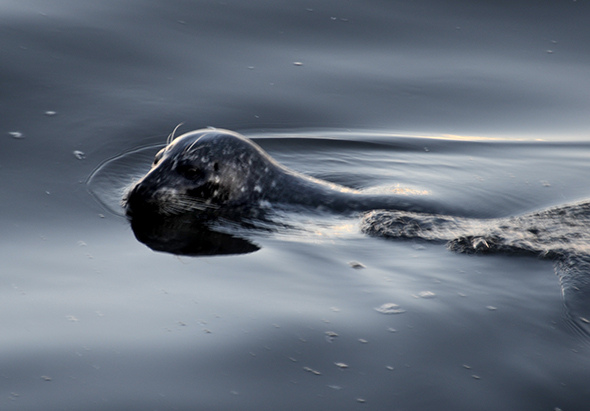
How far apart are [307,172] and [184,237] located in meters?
1.74

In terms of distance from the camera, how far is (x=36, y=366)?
12.7 feet

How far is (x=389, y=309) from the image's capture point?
14.9ft

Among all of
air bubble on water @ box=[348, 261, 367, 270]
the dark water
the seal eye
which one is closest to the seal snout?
the dark water

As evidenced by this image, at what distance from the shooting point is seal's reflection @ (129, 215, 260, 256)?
17.4 ft

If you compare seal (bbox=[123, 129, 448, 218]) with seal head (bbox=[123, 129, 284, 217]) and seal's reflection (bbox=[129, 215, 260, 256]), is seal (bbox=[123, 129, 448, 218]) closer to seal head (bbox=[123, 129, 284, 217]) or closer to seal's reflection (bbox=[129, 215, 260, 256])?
seal head (bbox=[123, 129, 284, 217])

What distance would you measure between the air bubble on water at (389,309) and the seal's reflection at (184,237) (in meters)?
1.03

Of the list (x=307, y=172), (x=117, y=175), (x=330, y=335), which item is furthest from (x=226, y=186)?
A: (x=330, y=335)

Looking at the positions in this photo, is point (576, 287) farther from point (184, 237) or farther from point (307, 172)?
point (307, 172)

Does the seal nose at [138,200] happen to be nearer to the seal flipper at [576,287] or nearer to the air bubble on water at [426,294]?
the air bubble on water at [426,294]

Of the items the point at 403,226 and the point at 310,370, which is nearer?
the point at 310,370

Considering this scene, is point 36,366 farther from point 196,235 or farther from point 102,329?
point 196,235

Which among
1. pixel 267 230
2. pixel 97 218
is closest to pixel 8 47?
pixel 97 218

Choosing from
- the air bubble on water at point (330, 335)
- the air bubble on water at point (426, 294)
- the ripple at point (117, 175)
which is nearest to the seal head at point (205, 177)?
the ripple at point (117, 175)

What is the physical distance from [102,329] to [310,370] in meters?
0.98
